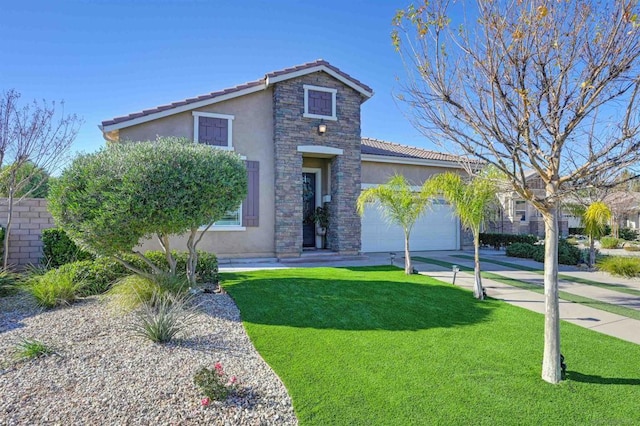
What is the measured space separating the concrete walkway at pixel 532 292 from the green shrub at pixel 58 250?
12.8 ft

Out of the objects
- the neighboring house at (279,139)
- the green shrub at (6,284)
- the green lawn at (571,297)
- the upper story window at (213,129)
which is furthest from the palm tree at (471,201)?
the green shrub at (6,284)

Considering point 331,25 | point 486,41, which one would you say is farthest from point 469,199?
point 331,25

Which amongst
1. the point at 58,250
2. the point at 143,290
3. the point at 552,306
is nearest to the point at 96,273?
the point at 143,290

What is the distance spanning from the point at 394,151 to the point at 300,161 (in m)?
6.07

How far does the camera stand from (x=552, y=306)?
374 cm

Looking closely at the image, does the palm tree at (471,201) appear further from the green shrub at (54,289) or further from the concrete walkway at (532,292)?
the green shrub at (54,289)

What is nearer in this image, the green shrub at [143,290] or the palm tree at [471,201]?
the green shrub at [143,290]

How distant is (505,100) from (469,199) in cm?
431

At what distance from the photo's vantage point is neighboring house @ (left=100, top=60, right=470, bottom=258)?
37.9ft

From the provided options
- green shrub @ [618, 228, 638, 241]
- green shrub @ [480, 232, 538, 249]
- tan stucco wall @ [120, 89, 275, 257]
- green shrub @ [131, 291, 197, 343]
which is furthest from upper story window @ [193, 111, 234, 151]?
green shrub @ [618, 228, 638, 241]

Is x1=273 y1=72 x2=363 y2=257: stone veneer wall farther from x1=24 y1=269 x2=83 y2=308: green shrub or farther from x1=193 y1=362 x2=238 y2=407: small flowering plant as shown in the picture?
x1=193 y1=362 x2=238 y2=407: small flowering plant

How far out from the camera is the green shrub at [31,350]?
4219 mm

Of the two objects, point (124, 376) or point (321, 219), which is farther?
point (321, 219)

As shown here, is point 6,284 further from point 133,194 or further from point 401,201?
point 401,201
